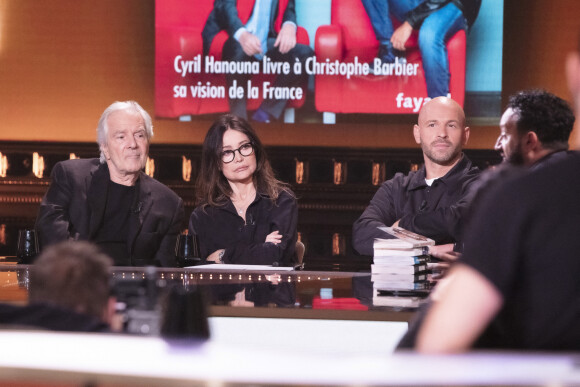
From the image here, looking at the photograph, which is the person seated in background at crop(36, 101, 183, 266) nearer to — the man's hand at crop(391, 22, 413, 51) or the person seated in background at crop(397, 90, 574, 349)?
the person seated in background at crop(397, 90, 574, 349)

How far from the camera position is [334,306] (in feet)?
6.49

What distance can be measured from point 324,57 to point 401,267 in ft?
12.1

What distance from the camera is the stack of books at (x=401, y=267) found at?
2277 millimetres

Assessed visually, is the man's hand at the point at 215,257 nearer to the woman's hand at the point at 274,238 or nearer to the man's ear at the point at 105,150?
the woman's hand at the point at 274,238

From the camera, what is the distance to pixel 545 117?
3.32 m

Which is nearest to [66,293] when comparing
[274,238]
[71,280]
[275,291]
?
[71,280]

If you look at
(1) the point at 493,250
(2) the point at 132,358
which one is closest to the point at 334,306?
(1) the point at 493,250

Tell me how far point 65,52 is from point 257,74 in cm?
168

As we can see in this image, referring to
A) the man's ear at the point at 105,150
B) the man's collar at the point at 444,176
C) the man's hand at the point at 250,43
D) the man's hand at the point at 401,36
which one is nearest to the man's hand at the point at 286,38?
the man's hand at the point at 250,43

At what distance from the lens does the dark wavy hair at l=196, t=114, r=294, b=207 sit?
3531 mm

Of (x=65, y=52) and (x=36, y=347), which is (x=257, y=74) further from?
(x=36, y=347)

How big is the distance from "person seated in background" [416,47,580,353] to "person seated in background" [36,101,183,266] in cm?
237

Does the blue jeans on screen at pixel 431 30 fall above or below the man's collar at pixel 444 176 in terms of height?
above

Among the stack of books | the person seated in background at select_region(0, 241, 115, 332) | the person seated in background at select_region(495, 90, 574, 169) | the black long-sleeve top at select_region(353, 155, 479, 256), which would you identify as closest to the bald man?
the black long-sleeve top at select_region(353, 155, 479, 256)
